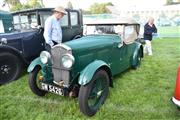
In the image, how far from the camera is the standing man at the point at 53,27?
18.0 ft

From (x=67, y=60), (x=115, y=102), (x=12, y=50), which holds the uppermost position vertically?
(x=67, y=60)

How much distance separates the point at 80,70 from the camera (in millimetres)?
4102

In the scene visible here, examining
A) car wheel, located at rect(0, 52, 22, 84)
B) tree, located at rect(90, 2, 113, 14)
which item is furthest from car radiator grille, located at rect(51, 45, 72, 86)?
tree, located at rect(90, 2, 113, 14)

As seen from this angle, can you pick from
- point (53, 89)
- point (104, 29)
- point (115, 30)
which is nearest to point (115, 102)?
point (53, 89)

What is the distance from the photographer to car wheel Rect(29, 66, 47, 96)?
441 cm

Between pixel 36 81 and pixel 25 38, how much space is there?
6.95 ft

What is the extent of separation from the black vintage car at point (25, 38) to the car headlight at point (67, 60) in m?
2.32

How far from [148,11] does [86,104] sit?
15.3 meters

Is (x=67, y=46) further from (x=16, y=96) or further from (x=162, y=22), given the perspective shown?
(x=162, y=22)

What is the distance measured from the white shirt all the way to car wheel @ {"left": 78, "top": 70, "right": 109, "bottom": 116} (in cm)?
204

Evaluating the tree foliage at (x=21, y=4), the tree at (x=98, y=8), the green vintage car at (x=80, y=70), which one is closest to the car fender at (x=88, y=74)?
the green vintage car at (x=80, y=70)

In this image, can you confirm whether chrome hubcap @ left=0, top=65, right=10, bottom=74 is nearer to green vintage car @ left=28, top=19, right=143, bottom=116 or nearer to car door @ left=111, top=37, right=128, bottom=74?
green vintage car @ left=28, top=19, right=143, bottom=116

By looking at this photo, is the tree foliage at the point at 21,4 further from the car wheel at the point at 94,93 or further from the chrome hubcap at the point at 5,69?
the car wheel at the point at 94,93

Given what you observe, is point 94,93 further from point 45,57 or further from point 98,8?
point 98,8
